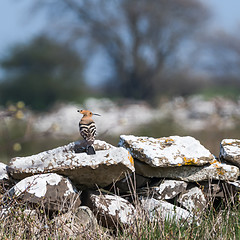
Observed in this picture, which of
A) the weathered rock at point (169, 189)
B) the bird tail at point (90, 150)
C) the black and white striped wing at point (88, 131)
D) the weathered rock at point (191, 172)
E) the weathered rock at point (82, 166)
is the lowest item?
the weathered rock at point (169, 189)

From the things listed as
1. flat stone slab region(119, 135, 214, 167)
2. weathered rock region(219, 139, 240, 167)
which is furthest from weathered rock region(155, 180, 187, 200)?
weathered rock region(219, 139, 240, 167)

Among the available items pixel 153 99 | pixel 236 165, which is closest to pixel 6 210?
pixel 236 165

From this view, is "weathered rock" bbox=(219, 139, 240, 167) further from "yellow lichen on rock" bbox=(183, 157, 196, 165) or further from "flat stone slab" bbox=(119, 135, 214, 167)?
"yellow lichen on rock" bbox=(183, 157, 196, 165)

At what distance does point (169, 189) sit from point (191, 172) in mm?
244

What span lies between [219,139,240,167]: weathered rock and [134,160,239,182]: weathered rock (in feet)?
0.36

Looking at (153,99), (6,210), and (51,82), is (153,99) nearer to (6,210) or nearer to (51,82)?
(51,82)

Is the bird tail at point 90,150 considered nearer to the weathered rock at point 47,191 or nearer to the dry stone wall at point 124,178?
the dry stone wall at point 124,178

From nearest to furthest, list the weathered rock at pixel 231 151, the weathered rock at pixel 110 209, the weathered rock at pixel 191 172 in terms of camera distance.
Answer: the weathered rock at pixel 110 209 < the weathered rock at pixel 191 172 < the weathered rock at pixel 231 151

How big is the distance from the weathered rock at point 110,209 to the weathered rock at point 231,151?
3.24 feet

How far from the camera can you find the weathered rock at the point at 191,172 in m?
3.13

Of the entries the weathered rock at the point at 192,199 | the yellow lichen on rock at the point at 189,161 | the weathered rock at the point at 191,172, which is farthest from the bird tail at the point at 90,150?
the weathered rock at the point at 192,199

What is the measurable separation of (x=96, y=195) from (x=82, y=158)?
1.08ft

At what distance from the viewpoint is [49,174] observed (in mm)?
2947

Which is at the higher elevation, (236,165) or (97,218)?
(236,165)
